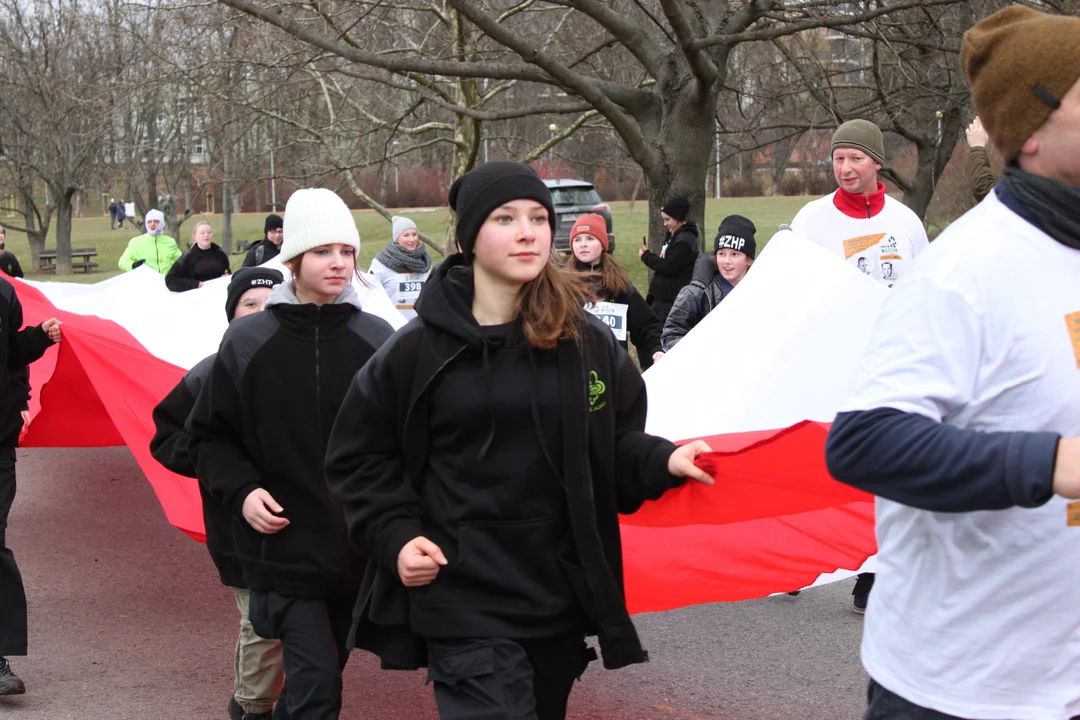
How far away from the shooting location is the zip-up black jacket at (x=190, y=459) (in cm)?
457

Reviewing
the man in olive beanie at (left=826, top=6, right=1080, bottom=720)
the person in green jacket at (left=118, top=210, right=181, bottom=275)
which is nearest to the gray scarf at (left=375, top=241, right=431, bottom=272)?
the person in green jacket at (left=118, top=210, right=181, bottom=275)

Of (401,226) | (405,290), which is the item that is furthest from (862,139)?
(401,226)

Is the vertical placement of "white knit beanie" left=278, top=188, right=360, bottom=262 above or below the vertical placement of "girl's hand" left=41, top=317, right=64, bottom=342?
above

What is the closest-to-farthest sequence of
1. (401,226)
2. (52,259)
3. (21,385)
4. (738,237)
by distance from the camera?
(21,385), (738,237), (401,226), (52,259)

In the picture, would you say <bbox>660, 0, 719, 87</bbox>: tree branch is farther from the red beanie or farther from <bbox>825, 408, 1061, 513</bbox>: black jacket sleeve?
<bbox>825, 408, 1061, 513</bbox>: black jacket sleeve

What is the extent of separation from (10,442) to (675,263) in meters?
6.33

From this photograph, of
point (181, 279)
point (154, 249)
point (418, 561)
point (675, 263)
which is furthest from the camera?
point (154, 249)

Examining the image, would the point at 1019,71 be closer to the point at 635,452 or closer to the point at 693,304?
the point at 635,452

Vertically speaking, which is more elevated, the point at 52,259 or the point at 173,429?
the point at 173,429

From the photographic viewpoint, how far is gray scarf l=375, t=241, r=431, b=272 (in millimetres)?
11789

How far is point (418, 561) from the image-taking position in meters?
3.10

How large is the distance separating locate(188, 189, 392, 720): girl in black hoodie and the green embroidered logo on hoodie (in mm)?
1258

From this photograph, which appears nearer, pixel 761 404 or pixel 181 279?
pixel 761 404

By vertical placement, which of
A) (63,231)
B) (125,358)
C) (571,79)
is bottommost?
(63,231)
